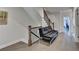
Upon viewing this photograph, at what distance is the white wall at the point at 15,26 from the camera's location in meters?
1.61

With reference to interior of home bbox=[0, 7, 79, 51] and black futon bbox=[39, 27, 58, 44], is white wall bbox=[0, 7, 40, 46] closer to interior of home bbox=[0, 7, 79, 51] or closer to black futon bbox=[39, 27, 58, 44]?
interior of home bbox=[0, 7, 79, 51]

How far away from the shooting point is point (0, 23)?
5.20 ft

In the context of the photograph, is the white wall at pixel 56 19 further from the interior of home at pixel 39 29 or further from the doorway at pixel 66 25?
the doorway at pixel 66 25

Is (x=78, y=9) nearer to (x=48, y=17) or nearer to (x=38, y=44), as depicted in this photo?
(x=48, y=17)

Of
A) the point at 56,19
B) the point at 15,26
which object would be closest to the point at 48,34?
the point at 56,19

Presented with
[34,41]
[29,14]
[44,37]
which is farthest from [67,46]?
[29,14]

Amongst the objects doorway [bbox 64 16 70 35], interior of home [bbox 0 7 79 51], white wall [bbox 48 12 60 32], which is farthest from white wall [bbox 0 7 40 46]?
doorway [bbox 64 16 70 35]

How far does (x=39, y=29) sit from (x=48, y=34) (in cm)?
17

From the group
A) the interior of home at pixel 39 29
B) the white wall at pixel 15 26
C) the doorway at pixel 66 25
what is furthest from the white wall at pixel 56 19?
the white wall at pixel 15 26

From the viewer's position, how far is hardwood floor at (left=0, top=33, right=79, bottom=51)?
163 centimetres

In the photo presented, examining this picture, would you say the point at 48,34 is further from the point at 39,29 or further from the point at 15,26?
the point at 15,26

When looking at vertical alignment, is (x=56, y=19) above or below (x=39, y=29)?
above

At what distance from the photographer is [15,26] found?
5.46ft
